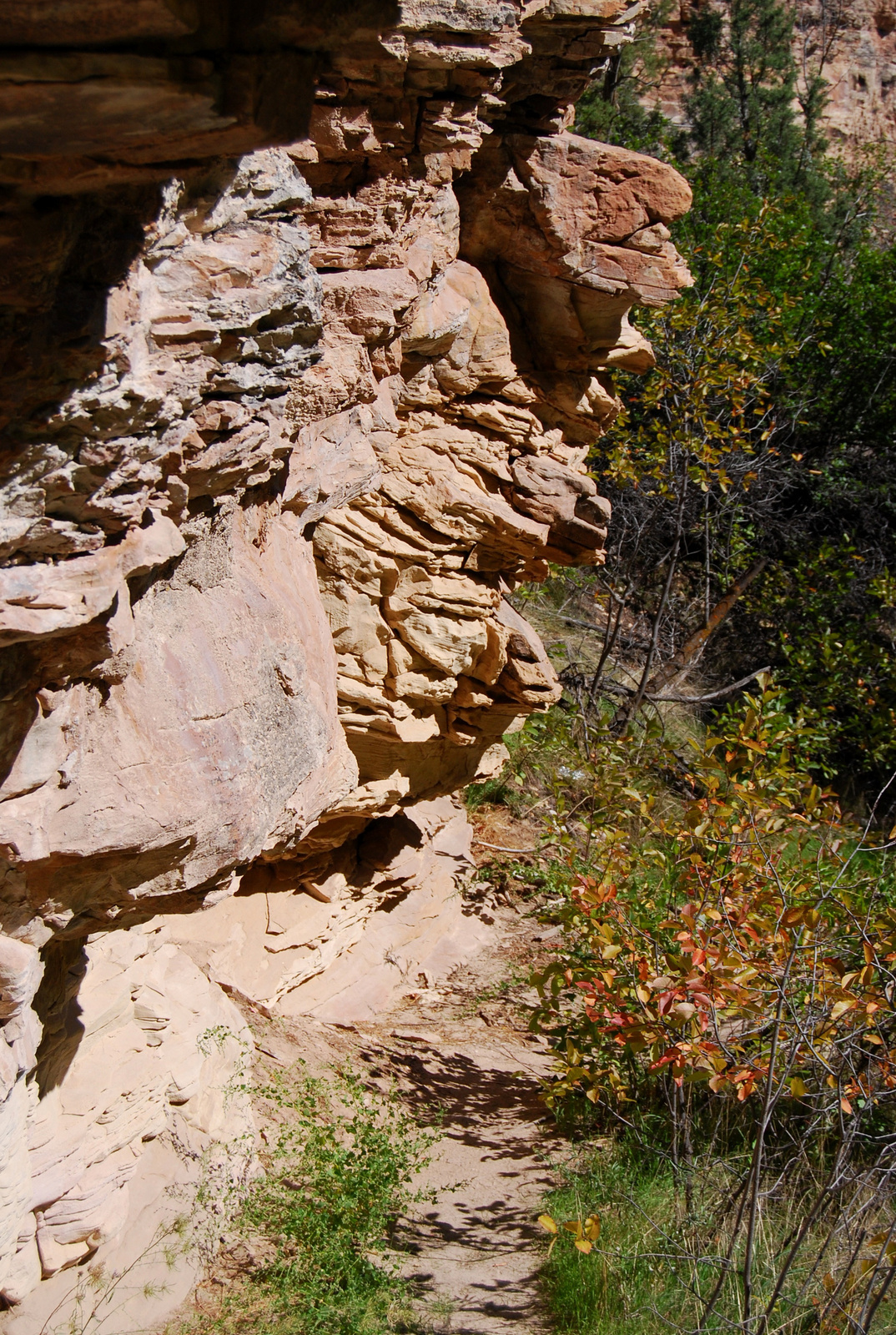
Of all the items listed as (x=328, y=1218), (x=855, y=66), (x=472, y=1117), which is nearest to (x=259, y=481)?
(x=328, y=1218)

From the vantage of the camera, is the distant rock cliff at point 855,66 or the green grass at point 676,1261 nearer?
the green grass at point 676,1261

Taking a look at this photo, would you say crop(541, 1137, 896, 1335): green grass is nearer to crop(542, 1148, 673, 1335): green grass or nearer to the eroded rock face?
crop(542, 1148, 673, 1335): green grass

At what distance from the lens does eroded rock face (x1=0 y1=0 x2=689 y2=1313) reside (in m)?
1.71

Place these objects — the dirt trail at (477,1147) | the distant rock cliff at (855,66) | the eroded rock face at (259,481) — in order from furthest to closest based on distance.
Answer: the distant rock cliff at (855,66) → the dirt trail at (477,1147) → the eroded rock face at (259,481)

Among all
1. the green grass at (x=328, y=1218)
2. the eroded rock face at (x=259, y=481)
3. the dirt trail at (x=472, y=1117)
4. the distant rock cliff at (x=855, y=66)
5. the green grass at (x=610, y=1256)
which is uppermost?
the distant rock cliff at (x=855, y=66)

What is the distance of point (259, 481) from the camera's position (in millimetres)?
2979

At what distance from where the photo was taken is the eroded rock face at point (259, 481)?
67.2 inches

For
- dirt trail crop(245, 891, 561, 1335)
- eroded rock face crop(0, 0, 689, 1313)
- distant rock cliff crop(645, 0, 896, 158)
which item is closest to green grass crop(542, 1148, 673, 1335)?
dirt trail crop(245, 891, 561, 1335)

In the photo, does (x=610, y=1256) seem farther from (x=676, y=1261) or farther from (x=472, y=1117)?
(x=472, y=1117)

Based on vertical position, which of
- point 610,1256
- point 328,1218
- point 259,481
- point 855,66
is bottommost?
point 328,1218

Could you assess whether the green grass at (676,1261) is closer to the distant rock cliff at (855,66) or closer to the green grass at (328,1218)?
the green grass at (328,1218)

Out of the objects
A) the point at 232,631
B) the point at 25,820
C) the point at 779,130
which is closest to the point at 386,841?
the point at 232,631

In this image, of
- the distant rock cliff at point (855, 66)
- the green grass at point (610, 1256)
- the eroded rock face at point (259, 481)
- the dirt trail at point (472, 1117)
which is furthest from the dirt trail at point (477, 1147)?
the distant rock cliff at point (855, 66)

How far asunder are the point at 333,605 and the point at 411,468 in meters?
0.76
